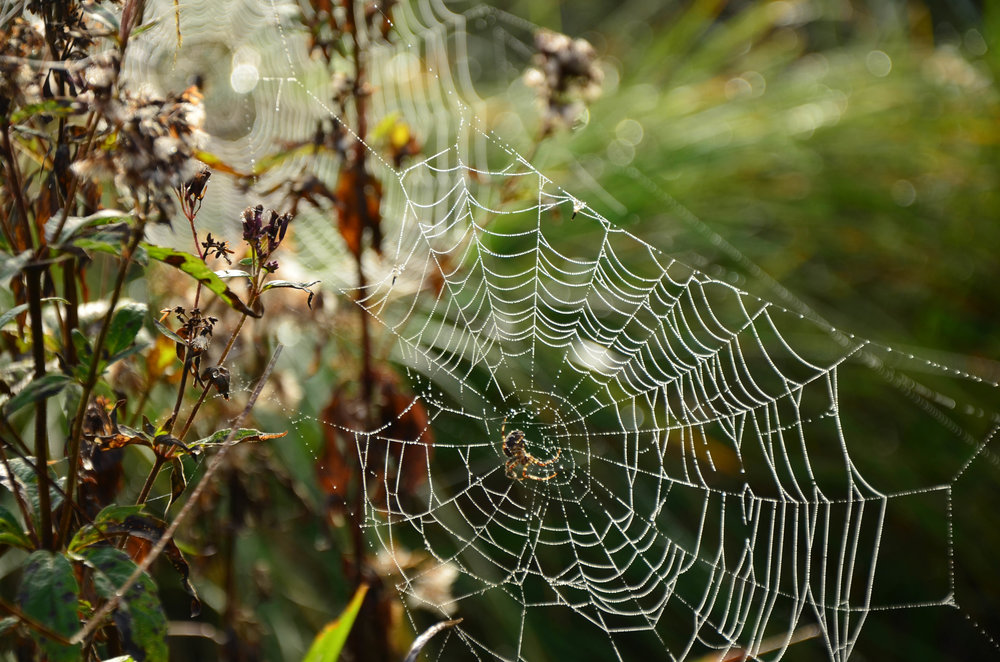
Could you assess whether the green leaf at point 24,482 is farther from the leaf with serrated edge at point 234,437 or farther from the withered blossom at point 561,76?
the withered blossom at point 561,76

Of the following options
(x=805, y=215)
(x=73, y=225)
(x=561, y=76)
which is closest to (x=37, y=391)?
(x=73, y=225)

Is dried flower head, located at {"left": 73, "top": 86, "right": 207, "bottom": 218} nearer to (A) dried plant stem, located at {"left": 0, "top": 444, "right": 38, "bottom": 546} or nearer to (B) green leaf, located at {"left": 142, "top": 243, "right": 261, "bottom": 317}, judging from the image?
(B) green leaf, located at {"left": 142, "top": 243, "right": 261, "bottom": 317}

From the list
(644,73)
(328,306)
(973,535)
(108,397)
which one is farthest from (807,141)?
(108,397)

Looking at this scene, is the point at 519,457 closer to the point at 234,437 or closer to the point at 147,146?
the point at 234,437

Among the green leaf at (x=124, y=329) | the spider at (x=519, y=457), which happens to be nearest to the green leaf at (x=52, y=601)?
the green leaf at (x=124, y=329)

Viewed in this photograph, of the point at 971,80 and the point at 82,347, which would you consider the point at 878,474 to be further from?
the point at 82,347

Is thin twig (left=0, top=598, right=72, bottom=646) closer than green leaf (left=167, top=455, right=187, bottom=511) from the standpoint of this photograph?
Yes

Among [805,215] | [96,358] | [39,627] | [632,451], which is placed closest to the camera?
[39,627]

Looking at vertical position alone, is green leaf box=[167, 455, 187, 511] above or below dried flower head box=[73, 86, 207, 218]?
below

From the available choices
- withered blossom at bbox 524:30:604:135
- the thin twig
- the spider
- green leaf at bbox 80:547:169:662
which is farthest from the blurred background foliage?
the thin twig
